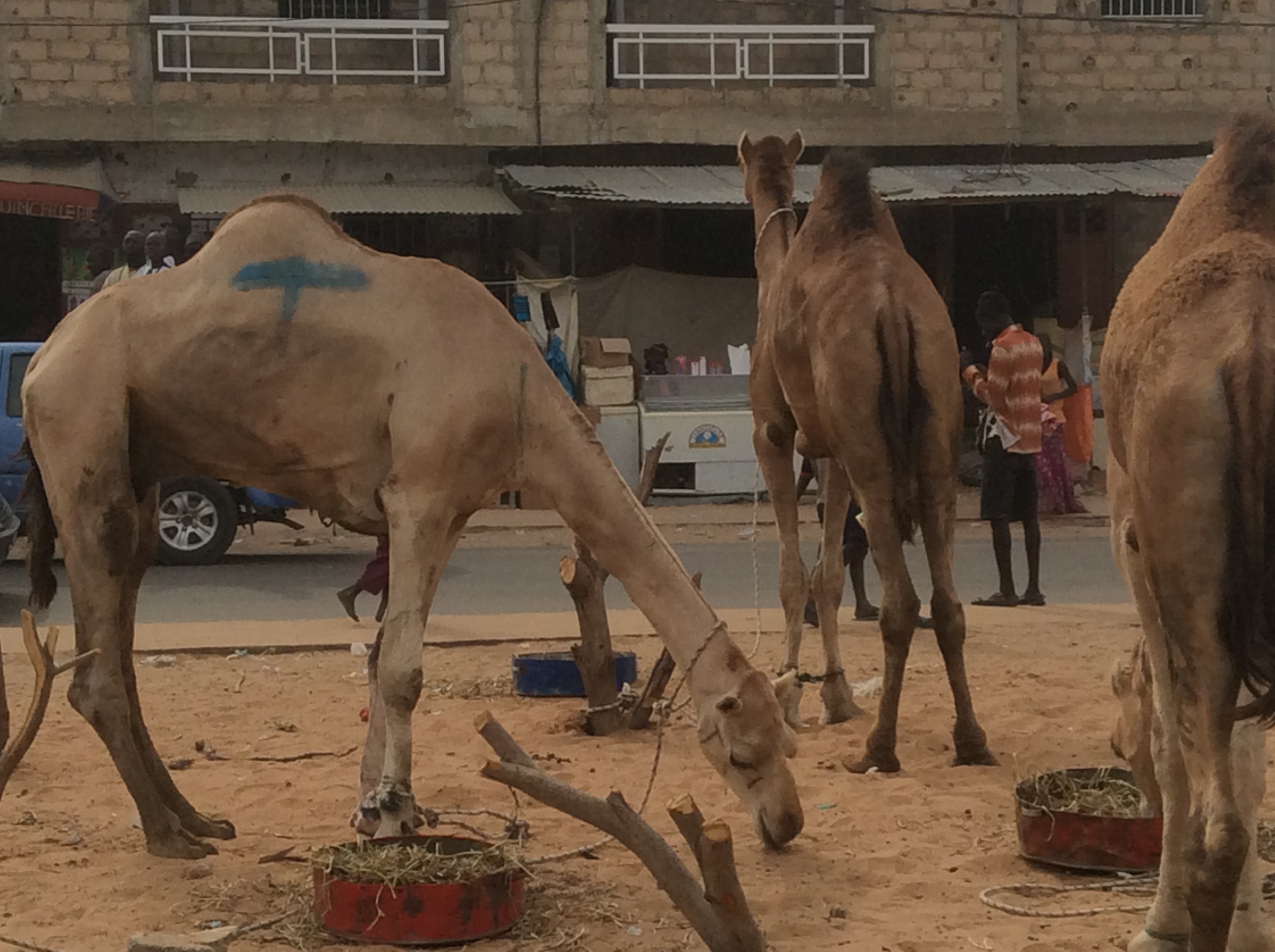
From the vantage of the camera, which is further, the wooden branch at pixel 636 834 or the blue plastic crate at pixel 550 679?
the blue plastic crate at pixel 550 679

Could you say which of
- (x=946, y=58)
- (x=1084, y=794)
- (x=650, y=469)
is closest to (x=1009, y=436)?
(x=650, y=469)

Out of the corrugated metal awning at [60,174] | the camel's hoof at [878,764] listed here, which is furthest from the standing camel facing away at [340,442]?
the corrugated metal awning at [60,174]

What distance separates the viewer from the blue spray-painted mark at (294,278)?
18.1ft

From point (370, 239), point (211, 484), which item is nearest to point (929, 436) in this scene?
point (211, 484)

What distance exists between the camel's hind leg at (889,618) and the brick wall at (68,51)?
15.2 meters

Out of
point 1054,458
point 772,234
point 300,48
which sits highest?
point 300,48

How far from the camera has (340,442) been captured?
540 centimetres

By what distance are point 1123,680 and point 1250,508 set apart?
1.87 meters

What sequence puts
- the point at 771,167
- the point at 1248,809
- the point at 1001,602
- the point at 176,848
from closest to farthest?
the point at 1248,809
the point at 176,848
the point at 771,167
the point at 1001,602

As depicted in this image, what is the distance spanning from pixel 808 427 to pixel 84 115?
46.9ft

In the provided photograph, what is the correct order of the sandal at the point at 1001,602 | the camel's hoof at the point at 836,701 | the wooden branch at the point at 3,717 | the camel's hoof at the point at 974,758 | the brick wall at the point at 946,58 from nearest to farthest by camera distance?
the wooden branch at the point at 3,717
the camel's hoof at the point at 974,758
the camel's hoof at the point at 836,701
the sandal at the point at 1001,602
the brick wall at the point at 946,58

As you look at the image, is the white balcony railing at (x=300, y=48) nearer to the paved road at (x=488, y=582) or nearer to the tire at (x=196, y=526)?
the tire at (x=196, y=526)

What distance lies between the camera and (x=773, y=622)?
35.5 feet

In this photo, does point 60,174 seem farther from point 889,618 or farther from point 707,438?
point 889,618
